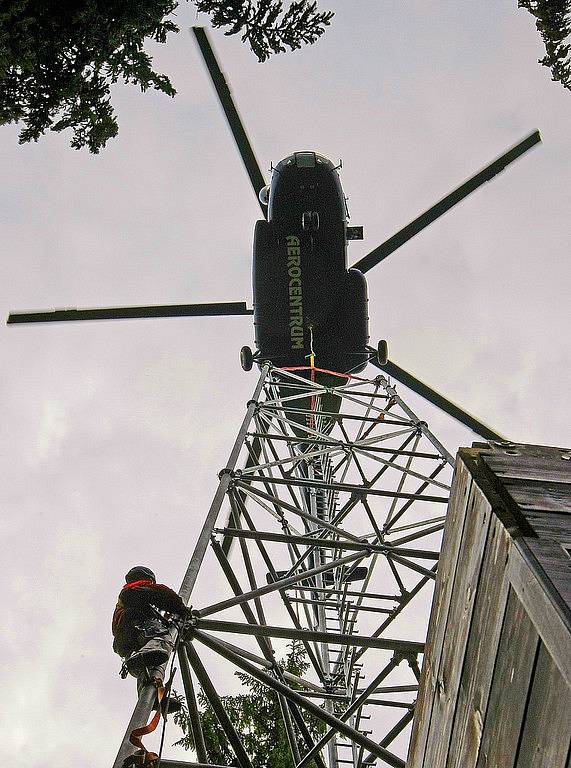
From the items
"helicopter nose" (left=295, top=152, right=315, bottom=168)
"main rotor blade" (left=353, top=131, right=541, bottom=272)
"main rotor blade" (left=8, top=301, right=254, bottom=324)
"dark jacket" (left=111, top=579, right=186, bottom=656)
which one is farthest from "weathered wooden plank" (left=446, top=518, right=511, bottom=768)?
"main rotor blade" (left=353, top=131, right=541, bottom=272)

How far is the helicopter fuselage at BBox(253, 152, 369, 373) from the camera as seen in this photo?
36.1 feet

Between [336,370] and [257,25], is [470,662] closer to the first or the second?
[257,25]

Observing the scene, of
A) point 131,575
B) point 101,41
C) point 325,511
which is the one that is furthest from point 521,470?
point 325,511

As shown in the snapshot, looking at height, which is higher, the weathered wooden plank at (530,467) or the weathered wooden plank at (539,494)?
the weathered wooden plank at (530,467)

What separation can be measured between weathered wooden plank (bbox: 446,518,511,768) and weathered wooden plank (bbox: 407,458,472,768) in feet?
1.43

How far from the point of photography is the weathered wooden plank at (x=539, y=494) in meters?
2.80

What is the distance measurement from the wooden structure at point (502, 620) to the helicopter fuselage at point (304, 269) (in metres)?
7.69

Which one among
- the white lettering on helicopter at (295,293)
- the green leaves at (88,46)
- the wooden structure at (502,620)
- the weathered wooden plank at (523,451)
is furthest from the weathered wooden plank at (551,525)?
the white lettering on helicopter at (295,293)

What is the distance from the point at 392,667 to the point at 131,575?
6.91 ft

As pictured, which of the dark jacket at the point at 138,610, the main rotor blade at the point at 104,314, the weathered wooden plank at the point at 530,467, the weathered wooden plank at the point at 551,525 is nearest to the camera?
the weathered wooden plank at the point at 551,525

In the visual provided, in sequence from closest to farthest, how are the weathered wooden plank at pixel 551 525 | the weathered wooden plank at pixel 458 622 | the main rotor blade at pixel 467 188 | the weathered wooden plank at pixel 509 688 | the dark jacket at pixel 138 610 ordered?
1. the weathered wooden plank at pixel 509 688
2. the weathered wooden plank at pixel 551 525
3. the weathered wooden plank at pixel 458 622
4. the dark jacket at pixel 138 610
5. the main rotor blade at pixel 467 188

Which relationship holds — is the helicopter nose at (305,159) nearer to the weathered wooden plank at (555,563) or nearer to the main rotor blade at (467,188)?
the main rotor blade at (467,188)

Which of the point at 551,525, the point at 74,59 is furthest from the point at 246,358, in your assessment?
the point at 551,525

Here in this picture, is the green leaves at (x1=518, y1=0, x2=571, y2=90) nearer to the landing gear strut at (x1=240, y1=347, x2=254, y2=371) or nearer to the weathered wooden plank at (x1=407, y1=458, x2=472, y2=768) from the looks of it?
the weathered wooden plank at (x1=407, y1=458, x2=472, y2=768)
